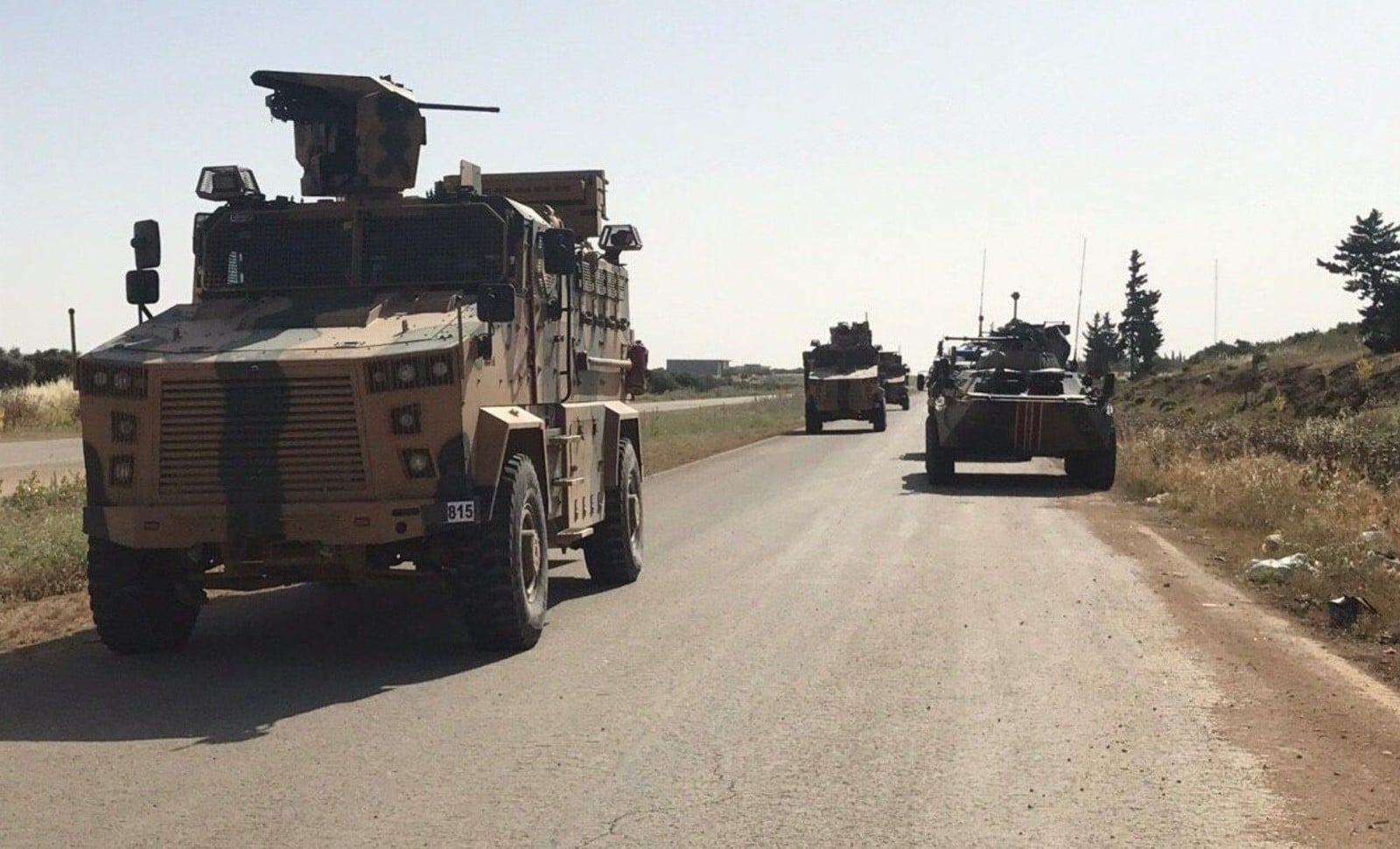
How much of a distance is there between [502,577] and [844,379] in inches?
1329

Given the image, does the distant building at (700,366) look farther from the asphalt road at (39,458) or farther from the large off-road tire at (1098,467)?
the large off-road tire at (1098,467)

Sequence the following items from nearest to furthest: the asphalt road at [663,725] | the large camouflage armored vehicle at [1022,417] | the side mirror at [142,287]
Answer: the asphalt road at [663,725]
the side mirror at [142,287]
the large camouflage armored vehicle at [1022,417]

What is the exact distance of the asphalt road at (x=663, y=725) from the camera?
230 inches

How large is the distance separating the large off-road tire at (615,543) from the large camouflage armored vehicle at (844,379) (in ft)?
98.3

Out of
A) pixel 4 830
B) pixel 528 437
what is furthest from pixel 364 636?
pixel 4 830

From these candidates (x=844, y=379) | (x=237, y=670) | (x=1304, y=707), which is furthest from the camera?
(x=844, y=379)

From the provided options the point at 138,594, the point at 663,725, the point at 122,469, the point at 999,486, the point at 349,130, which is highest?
the point at 349,130

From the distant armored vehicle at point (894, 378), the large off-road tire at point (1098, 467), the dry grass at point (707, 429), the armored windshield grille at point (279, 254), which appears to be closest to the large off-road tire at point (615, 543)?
the armored windshield grille at point (279, 254)

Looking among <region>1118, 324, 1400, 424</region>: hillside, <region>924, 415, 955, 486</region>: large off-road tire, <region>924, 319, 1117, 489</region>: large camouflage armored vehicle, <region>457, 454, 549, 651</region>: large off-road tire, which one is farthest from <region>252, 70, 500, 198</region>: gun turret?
<region>1118, 324, 1400, 424</region>: hillside

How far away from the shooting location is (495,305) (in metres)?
9.24

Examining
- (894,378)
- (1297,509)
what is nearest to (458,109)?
(1297,509)

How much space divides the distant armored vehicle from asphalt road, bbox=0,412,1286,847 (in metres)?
43.0

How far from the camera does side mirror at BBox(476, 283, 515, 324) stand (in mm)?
9180

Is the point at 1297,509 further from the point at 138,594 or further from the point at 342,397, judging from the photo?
the point at 138,594
